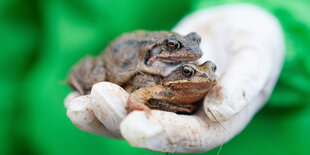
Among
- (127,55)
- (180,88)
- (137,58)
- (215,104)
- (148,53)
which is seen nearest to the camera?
(215,104)

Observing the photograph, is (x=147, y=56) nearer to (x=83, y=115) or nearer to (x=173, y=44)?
(x=173, y=44)

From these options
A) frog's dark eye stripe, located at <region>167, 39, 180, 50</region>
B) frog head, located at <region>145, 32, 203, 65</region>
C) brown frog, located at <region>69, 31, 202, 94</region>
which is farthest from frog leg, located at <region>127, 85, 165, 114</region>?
frog's dark eye stripe, located at <region>167, 39, 180, 50</region>

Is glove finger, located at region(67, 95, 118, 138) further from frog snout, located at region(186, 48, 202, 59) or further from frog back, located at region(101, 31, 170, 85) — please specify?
frog snout, located at region(186, 48, 202, 59)

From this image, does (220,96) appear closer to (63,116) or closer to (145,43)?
(145,43)


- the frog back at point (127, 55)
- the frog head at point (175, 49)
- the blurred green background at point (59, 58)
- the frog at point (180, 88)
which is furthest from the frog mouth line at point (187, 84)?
the blurred green background at point (59, 58)

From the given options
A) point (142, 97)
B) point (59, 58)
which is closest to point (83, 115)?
point (142, 97)

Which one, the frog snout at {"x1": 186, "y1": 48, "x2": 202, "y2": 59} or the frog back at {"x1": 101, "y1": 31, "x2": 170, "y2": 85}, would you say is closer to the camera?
the frog snout at {"x1": 186, "y1": 48, "x2": 202, "y2": 59}
